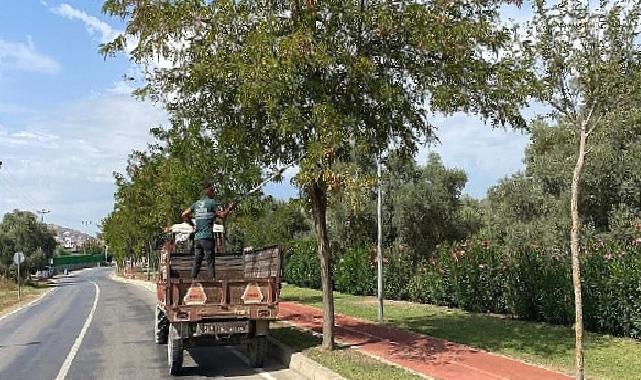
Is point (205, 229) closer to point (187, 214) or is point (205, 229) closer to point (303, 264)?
point (187, 214)

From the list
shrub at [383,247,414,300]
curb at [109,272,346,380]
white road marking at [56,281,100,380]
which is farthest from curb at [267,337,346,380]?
shrub at [383,247,414,300]

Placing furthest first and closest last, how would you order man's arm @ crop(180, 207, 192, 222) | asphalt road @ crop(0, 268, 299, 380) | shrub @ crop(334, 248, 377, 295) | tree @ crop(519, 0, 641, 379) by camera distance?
shrub @ crop(334, 248, 377, 295), man's arm @ crop(180, 207, 192, 222), asphalt road @ crop(0, 268, 299, 380), tree @ crop(519, 0, 641, 379)

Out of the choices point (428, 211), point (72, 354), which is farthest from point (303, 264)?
point (72, 354)

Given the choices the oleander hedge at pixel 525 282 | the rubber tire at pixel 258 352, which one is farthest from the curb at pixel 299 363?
the oleander hedge at pixel 525 282

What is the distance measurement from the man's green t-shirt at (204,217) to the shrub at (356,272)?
47.0 ft

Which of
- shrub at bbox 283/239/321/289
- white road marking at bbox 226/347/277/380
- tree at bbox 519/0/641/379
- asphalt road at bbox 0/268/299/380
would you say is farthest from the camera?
shrub at bbox 283/239/321/289

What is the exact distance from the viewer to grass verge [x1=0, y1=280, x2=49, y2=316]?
120 feet

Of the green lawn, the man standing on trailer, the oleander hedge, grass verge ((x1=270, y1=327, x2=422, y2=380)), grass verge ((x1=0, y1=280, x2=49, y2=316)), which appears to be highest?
the man standing on trailer

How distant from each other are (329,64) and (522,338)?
6692mm

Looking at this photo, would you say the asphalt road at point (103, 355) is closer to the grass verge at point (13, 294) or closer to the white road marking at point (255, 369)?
the white road marking at point (255, 369)

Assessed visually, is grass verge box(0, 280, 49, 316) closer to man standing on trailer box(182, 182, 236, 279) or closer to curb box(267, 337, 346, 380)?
man standing on trailer box(182, 182, 236, 279)

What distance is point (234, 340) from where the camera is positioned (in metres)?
12.0

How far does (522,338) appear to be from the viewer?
13672mm

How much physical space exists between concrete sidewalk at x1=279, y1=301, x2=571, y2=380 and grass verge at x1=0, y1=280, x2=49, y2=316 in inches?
824
